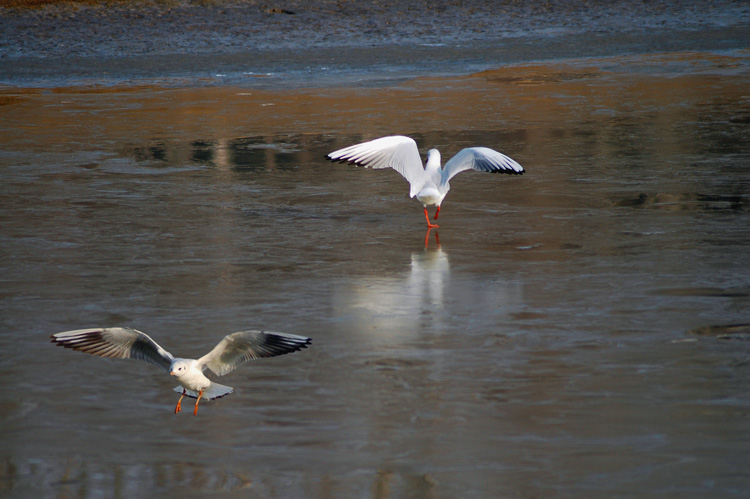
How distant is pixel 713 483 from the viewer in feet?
15.1

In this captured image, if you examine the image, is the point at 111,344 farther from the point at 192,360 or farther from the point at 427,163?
the point at 427,163

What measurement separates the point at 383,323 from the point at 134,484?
7.67 ft

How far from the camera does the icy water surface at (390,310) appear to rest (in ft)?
16.2

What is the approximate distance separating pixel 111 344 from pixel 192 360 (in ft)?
1.69

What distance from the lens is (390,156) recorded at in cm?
949

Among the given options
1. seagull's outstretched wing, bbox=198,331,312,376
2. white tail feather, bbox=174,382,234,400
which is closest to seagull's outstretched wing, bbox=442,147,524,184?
seagull's outstretched wing, bbox=198,331,312,376

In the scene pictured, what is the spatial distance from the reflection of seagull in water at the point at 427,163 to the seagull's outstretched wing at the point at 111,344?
3.81m

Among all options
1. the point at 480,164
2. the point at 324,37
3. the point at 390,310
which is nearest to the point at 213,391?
the point at 390,310

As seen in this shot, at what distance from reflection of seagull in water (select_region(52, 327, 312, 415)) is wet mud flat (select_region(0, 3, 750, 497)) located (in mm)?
191

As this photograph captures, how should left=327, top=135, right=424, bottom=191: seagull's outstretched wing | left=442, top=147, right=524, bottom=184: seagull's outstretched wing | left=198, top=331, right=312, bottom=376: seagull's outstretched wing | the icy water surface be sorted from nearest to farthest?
1. the icy water surface
2. left=198, top=331, right=312, bottom=376: seagull's outstretched wing
3. left=442, top=147, right=524, bottom=184: seagull's outstretched wing
4. left=327, top=135, right=424, bottom=191: seagull's outstretched wing

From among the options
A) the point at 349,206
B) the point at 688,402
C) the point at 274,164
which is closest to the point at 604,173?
the point at 349,206

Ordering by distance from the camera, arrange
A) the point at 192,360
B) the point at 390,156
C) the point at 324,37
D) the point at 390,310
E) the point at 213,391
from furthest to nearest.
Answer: the point at 324,37, the point at 390,156, the point at 390,310, the point at 213,391, the point at 192,360

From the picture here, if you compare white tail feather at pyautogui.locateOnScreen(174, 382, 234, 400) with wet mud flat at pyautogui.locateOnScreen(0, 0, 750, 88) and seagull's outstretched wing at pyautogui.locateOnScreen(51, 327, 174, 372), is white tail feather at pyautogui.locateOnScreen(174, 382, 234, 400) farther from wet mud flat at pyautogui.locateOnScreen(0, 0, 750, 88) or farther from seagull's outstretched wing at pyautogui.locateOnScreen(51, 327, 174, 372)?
wet mud flat at pyautogui.locateOnScreen(0, 0, 750, 88)

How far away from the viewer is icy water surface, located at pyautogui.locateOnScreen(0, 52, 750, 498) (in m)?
4.94
